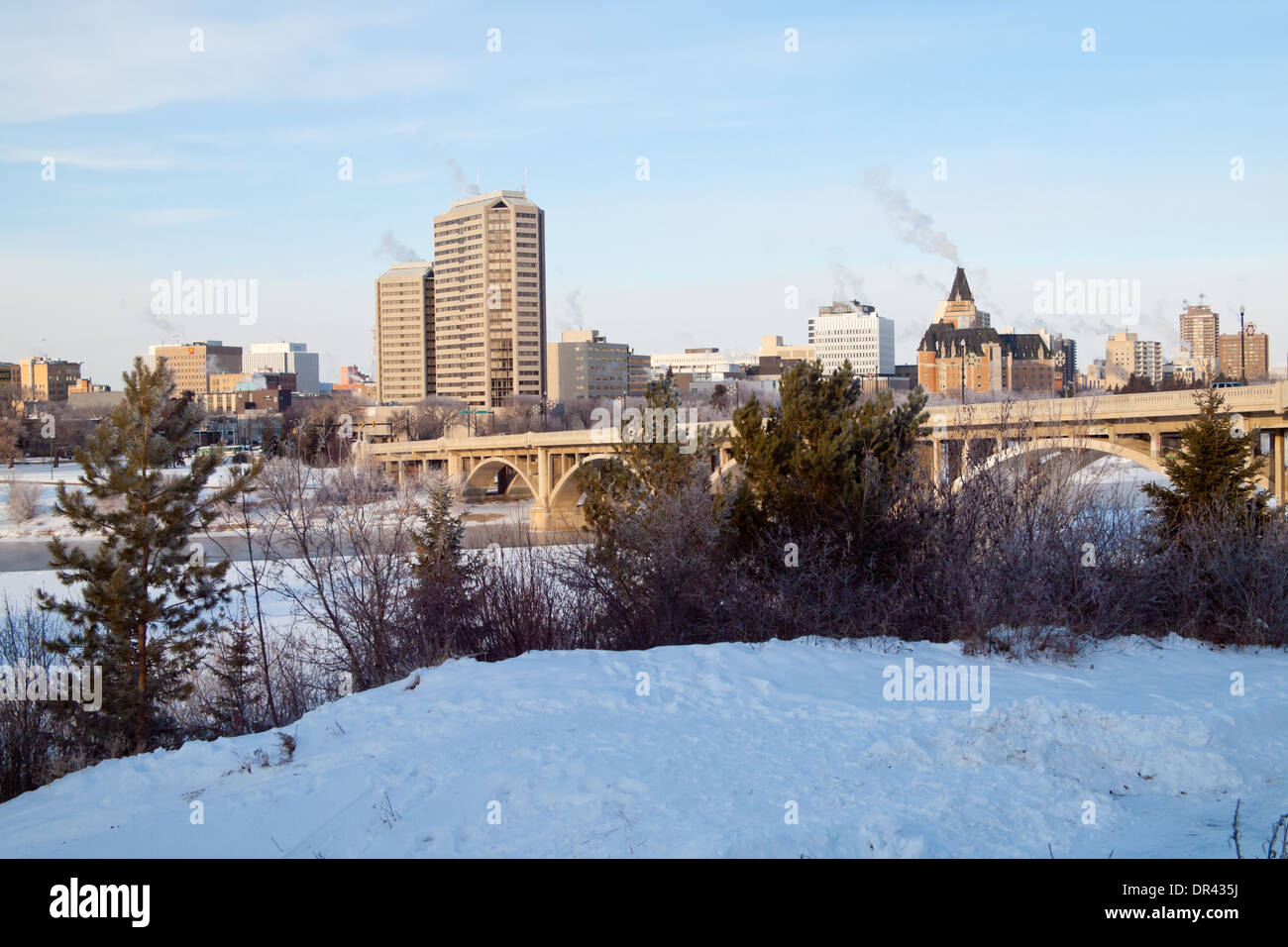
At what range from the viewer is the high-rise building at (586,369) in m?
162

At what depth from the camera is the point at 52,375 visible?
15850cm

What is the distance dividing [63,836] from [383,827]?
78.6 inches

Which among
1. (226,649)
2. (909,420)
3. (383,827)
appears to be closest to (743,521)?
(909,420)

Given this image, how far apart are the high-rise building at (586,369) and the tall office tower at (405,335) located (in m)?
22.3

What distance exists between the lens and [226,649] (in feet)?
57.4

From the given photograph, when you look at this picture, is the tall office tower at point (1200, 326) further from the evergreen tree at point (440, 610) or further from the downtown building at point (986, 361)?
the evergreen tree at point (440, 610)

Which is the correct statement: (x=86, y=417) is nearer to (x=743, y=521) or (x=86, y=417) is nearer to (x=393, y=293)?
(x=393, y=293)

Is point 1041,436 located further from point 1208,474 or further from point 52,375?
point 52,375

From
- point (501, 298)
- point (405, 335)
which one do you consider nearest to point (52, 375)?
point (405, 335)

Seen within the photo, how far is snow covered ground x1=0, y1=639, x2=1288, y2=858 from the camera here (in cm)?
488

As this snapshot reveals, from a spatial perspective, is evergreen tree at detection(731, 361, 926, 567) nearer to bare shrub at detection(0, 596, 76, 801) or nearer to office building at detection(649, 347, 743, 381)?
bare shrub at detection(0, 596, 76, 801)

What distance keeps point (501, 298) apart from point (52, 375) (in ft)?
249

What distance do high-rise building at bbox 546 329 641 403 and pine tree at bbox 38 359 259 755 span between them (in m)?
142

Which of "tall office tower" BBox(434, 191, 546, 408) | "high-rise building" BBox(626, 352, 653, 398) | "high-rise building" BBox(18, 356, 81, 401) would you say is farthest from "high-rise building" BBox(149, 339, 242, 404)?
"high-rise building" BBox(626, 352, 653, 398)
